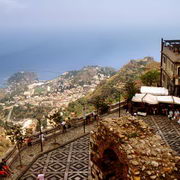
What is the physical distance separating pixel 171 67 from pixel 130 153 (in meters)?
24.3

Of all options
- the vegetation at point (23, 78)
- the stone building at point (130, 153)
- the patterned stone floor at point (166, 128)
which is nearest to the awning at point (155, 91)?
the patterned stone floor at point (166, 128)

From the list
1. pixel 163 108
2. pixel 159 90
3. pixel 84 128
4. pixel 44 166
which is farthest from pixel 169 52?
pixel 44 166

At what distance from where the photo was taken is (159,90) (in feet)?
92.7

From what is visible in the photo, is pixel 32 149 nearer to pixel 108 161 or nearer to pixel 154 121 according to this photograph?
pixel 108 161

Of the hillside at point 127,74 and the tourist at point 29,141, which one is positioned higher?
the tourist at point 29,141

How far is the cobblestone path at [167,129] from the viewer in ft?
65.6

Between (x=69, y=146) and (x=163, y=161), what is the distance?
1211 cm

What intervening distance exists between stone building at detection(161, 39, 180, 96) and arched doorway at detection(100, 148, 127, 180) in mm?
20778

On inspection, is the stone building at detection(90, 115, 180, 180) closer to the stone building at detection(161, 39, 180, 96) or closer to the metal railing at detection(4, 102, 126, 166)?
the metal railing at detection(4, 102, 126, 166)

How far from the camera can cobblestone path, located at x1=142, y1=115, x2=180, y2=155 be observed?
20000mm

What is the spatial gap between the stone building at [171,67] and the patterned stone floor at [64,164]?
14.8m

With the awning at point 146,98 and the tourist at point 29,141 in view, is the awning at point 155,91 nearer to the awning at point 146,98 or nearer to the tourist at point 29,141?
the awning at point 146,98

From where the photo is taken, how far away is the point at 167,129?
22719 millimetres

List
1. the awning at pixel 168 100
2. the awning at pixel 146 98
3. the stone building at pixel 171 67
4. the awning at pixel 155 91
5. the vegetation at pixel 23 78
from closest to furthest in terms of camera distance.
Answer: the awning at pixel 168 100, the awning at pixel 146 98, the awning at pixel 155 91, the stone building at pixel 171 67, the vegetation at pixel 23 78
